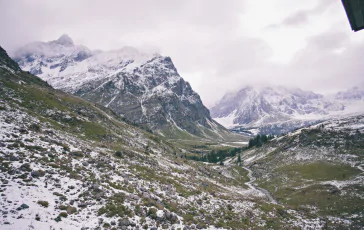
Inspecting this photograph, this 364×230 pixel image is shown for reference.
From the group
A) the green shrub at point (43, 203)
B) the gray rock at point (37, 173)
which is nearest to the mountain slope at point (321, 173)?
the green shrub at point (43, 203)

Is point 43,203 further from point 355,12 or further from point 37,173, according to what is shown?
point 355,12

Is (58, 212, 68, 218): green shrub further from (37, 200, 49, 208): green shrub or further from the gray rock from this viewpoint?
the gray rock

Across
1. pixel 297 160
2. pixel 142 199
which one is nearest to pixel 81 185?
pixel 142 199

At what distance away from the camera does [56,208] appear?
16.7m

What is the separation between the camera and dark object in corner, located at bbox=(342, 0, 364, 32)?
643 centimetres

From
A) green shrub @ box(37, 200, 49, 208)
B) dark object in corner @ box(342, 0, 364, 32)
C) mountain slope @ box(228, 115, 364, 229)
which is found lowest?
mountain slope @ box(228, 115, 364, 229)

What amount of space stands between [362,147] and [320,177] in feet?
137

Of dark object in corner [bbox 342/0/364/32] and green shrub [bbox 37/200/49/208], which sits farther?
green shrub [bbox 37/200/49/208]

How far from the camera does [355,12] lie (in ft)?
22.1

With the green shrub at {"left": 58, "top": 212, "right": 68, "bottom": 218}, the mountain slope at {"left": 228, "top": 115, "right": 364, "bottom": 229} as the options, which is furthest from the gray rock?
the mountain slope at {"left": 228, "top": 115, "right": 364, "bottom": 229}

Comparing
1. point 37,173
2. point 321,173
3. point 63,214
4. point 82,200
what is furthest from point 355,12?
point 321,173

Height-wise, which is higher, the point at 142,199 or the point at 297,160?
the point at 142,199

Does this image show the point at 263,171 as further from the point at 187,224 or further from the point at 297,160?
the point at 187,224

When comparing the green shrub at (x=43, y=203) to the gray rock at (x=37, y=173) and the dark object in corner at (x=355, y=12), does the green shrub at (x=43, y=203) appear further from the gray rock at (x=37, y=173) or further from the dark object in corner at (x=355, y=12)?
the dark object in corner at (x=355, y=12)
